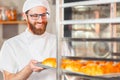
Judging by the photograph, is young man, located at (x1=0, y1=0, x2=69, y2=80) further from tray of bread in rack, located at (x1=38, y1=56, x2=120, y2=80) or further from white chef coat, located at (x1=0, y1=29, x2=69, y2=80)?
tray of bread in rack, located at (x1=38, y1=56, x2=120, y2=80)

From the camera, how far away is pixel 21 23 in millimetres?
3041

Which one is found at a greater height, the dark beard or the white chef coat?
the dark beard

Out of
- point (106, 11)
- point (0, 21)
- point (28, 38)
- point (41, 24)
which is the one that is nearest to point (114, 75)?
point (41, 24)

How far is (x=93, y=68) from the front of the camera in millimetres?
827

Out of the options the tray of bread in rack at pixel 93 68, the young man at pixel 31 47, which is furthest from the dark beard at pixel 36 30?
the tray of bread in rack at pixel 93 68

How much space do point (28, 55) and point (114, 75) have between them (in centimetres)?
79

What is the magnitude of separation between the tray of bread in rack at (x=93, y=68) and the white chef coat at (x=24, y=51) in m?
0.52

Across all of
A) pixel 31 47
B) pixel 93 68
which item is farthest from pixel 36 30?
pixel 93 68

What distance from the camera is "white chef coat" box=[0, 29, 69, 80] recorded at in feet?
4.87

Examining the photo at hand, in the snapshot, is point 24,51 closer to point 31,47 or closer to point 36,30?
point 31,47

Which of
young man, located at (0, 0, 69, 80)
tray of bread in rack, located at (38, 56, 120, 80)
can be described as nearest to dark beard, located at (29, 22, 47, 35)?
young man, located at (0, 0, 69, 80)

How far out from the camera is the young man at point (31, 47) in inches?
56.4

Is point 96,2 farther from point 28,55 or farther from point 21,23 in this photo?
point 21,23

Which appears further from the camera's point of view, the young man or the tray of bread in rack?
the young man
